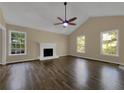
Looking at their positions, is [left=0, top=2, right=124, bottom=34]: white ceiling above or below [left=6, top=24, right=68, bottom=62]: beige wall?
above

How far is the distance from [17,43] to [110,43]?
5.99m

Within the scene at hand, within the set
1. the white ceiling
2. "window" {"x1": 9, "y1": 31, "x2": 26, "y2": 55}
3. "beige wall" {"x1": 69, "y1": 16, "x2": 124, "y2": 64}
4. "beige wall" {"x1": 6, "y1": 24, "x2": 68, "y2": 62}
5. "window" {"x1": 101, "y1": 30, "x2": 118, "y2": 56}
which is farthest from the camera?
"beige wall" {"x1": 6, "y1": 24, "x2": 68, "y2": 62}

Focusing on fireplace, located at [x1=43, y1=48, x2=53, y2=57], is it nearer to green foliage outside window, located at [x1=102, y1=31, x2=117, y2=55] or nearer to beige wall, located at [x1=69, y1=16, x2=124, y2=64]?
beige wall, located at [x1=69, y1=16, x2=124, y2=64]

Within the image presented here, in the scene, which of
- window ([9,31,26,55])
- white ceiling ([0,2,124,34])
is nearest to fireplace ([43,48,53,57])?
window ([9,31,26,55])

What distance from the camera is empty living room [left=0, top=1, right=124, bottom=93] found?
15.9 ft

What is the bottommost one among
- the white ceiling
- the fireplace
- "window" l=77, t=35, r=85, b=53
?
the fireplace

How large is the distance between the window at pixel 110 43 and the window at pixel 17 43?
5357 millimetres

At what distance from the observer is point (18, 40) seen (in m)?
6.94

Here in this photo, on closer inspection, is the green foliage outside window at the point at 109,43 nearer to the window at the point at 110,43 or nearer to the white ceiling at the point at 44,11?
the window at the point at 110,43

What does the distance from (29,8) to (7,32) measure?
2169 mm

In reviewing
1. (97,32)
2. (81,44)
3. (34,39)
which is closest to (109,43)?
(97,32)

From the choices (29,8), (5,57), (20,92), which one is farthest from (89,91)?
(5,57)

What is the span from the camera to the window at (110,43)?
6.41 meters

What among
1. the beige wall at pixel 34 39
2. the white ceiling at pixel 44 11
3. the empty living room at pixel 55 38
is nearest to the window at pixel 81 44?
the empty living room at pixel 55 38
